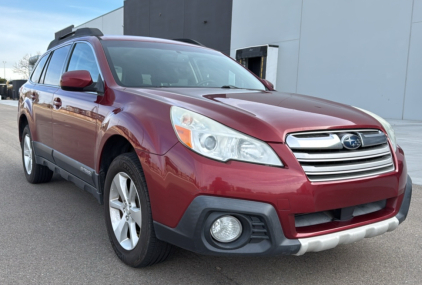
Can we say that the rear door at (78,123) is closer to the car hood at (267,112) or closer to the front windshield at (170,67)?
the front windshield at (170,67)

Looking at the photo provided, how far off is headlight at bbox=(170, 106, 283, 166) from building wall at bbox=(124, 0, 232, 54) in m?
22.2

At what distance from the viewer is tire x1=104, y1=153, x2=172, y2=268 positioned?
247cm

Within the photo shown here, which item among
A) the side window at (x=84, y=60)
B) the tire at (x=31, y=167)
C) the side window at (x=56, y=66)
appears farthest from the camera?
the tire at (x=31, y=167)

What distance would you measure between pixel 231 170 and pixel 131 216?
0.90 metres

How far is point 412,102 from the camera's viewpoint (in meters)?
14.5

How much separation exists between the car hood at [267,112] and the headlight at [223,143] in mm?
46

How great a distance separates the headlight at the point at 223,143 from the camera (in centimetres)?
218

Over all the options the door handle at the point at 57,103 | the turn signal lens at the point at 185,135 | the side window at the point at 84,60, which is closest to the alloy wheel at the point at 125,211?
the turn signal lens at the point at 185,135

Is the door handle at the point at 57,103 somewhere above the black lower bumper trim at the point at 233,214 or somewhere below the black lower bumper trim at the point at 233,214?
above

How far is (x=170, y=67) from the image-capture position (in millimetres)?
3580

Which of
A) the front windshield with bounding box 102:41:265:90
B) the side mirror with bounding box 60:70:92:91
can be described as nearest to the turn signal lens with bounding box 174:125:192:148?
the front windshield with bounding box 102:41:265:90

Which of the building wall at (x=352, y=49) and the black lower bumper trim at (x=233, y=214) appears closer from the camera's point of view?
the black lower bumper trim at (x=233, y=214)

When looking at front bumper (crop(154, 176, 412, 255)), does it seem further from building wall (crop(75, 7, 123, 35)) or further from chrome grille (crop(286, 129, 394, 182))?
building wall (crop(75, 7, 123, 35))

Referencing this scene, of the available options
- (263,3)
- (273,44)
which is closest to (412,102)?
(273,44)
